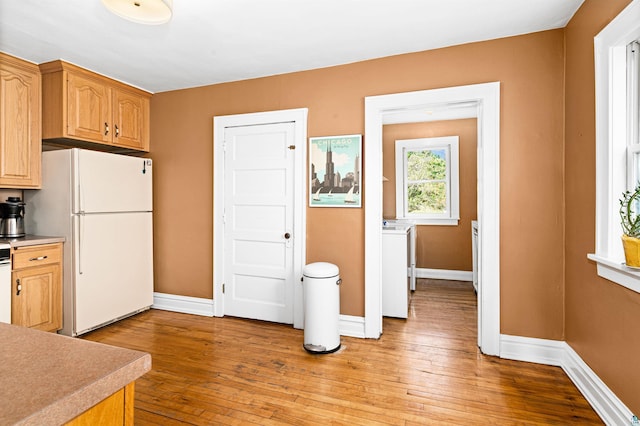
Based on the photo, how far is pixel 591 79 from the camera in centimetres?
214

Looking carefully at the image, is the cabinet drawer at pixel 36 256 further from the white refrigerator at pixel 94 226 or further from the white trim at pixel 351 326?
the white trim at pixel 351 326

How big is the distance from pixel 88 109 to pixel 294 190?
221 cm

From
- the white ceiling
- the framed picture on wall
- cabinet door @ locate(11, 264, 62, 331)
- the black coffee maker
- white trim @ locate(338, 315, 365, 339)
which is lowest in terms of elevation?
white trim @ locate(338, 315, 365, 339)

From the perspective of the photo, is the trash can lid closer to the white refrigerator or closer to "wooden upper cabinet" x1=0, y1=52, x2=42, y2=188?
the white refrigerator

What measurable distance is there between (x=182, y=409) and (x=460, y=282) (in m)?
4.39

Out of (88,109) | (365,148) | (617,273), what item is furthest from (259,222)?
(617,273)

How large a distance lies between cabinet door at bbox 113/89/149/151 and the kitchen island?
3.36m

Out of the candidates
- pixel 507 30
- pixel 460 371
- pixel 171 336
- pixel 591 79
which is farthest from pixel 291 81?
pixel 460 371

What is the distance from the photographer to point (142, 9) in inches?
72.5

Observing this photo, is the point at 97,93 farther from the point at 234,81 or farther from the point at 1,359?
the point at 1,359

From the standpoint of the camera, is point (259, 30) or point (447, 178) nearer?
point (259, 30)

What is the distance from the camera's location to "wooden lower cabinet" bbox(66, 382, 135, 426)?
65 centimetres

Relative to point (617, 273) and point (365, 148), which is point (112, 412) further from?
point (365, 148)

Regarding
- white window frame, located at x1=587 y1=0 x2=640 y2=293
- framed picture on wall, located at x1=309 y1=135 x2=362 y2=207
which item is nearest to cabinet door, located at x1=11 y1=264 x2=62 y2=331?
framed picture on wall, located at x1=309 y1=135 x2=362 y2=207
